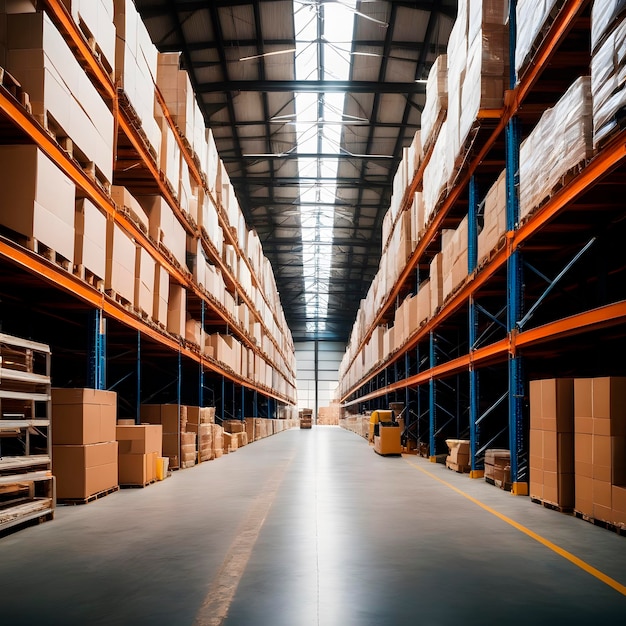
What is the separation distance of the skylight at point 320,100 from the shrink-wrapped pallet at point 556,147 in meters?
9.35

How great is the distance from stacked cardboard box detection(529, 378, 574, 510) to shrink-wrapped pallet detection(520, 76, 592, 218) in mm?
2032

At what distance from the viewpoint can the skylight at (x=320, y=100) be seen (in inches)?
653

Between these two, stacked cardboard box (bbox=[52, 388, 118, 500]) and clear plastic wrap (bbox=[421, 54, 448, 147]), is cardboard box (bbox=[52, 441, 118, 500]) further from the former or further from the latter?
clear plastic wrap (bbox=[421, 54, 448, 147])

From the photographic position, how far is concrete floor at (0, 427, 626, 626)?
3.53m

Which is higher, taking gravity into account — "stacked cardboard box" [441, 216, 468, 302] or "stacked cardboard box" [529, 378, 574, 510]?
"stacked cardboard box" [441, 216, 468, 302]

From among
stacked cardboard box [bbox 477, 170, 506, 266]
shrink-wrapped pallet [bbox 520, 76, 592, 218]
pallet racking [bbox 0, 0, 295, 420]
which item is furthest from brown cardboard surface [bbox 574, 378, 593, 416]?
pallet racking [bbox 0, 0, 295, 420]

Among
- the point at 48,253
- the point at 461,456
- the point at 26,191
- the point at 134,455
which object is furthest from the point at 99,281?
the point at 461,456

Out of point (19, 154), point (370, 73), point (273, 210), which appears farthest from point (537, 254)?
point (273, 210)

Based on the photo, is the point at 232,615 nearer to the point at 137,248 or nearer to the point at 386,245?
the point at 137,248

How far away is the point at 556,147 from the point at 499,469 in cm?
448

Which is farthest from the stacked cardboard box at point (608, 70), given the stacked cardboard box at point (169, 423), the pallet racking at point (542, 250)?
the stacked cardboard box at point (169, 423)

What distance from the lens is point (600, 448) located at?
6105mm

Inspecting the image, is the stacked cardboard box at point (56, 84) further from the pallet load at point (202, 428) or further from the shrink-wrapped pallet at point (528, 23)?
the pallet load at point (202, 428)

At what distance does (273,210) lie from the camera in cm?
2997
